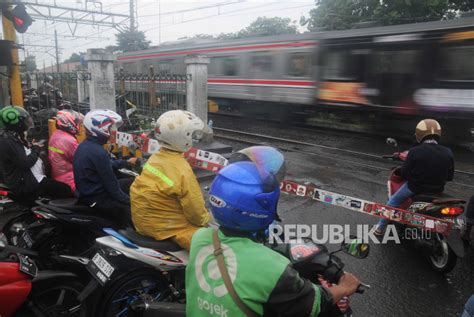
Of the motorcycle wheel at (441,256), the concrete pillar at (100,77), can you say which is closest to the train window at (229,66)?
the concrete pillar at (100,77)

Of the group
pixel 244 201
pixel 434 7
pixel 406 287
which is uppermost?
pixel 434 7

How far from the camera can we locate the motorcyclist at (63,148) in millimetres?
4402

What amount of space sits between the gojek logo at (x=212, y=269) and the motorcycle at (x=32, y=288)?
145cm

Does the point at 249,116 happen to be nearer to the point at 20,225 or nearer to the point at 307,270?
the point at 20,225

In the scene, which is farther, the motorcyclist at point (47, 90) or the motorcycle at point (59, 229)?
the motorcyclist at point (47, 90)

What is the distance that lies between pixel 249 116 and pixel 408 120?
23.9 ft

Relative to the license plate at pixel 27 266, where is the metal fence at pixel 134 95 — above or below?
above

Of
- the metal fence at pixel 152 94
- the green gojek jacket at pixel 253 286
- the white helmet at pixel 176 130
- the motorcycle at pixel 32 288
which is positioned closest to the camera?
the green gojek jacket at pixel 253 286

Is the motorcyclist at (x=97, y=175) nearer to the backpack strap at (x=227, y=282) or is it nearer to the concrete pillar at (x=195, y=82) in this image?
the backpack strap at (x=227, y=282)

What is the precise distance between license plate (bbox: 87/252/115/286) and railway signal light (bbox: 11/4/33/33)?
4.89m

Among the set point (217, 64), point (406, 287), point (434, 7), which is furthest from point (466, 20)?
point (434, 7)

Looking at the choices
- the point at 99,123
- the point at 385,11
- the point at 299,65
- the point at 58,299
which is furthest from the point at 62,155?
the point at 385,11

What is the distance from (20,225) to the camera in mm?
3922

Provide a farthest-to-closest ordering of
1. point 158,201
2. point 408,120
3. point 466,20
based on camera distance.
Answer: point 408,120 → point 466,20 → point 158,201
